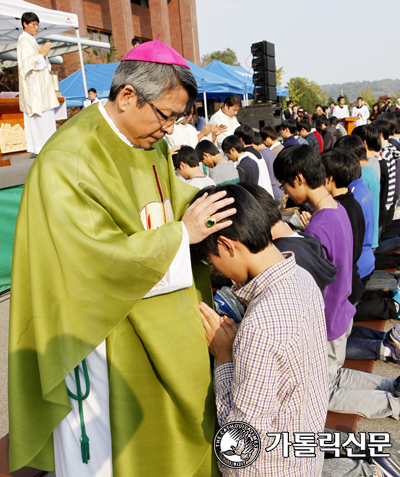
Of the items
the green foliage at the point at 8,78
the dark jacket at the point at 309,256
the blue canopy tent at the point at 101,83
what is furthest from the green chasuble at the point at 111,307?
the green foliage at the point at 8,78

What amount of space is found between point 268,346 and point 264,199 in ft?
2.61

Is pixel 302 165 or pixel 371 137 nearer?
pixel 302 165

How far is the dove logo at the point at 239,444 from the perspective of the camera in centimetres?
133

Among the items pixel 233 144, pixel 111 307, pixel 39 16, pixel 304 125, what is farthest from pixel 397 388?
pixel 39 16

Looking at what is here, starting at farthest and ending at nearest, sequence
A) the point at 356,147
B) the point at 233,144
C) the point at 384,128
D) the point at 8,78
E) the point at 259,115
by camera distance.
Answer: the point at 8,78, the point at 259,115, the point at 384,128, the point at 233,144, the point at 356,147

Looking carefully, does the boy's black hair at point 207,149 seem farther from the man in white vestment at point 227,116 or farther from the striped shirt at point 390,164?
the striped shirt at point 390,164

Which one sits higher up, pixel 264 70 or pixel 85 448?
pixel 264 70

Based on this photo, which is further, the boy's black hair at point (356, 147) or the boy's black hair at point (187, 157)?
the boy's black hair at point (187, 157)

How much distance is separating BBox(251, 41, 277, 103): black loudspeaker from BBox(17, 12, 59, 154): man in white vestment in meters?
6.37

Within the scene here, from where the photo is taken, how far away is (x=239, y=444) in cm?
136

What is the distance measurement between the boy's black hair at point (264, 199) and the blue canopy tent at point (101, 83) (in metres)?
9.82

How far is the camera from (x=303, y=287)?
55.7 inches

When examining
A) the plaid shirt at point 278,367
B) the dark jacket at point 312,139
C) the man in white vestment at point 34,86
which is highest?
the man in white vestment at point 34,86

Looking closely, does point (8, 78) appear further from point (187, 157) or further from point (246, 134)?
point (187, 157)
